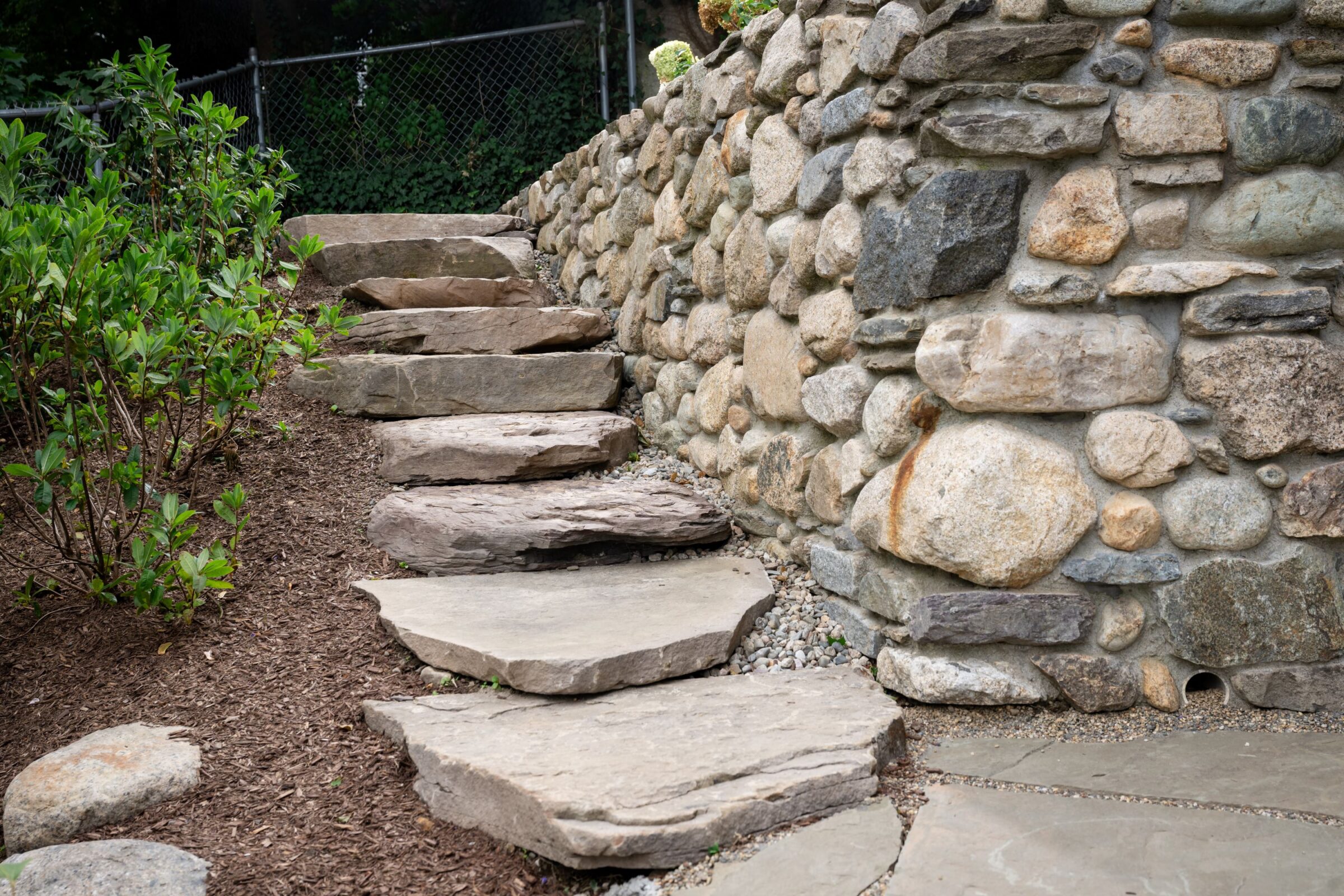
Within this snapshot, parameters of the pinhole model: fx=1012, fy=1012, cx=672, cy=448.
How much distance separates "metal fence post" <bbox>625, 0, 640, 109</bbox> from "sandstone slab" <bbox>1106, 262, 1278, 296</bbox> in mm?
4800

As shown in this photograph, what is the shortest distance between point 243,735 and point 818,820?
124 centimetres

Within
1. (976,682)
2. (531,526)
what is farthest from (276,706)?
(976,682)

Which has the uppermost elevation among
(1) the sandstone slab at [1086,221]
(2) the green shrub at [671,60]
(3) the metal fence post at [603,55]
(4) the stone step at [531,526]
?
(3) the metal fence post at [603,55]

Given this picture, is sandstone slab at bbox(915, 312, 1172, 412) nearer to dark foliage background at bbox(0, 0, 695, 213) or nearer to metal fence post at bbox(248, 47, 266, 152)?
dark foliage background at bbox(0, 0, 695, 213)

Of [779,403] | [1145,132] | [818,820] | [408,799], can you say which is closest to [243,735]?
[408,799]

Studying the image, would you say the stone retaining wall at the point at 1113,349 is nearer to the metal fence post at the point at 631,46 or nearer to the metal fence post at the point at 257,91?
the metal fence post at the point at 631,46

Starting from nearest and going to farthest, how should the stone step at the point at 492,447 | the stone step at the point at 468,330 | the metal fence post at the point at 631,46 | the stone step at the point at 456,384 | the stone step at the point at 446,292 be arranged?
the stone step at the point at 492,447 < the stone step at the point at 456,384 < the stone step at the point at 468,330 < the stone step at the point at 446,292 < the metal fence post at the point at 631,46

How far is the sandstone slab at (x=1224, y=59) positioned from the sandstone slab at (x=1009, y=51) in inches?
7.1

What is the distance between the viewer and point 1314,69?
2.12 meters

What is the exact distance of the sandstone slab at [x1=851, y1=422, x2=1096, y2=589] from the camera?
2166 mm

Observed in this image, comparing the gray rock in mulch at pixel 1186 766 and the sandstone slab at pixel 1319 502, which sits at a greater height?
the sandstone slab at pixel 1319 502

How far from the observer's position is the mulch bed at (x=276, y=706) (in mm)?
1821

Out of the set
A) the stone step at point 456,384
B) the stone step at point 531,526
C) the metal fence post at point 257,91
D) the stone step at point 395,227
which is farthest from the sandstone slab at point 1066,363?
the metal fence post at point 257,91

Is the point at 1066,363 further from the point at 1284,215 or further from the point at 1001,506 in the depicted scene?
the point at 1284,215
